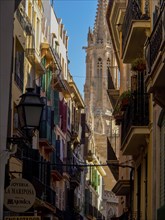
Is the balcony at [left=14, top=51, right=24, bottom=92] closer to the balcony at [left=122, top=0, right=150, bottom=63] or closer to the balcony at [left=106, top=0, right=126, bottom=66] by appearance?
the balcony at [left=106, top=0, right=126, bottom=66]

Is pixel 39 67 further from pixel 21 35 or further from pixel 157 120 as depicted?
pixel 157 120

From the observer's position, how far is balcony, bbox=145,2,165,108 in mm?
14805

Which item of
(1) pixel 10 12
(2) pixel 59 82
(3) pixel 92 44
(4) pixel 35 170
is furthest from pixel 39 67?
(3) pixel 92 44

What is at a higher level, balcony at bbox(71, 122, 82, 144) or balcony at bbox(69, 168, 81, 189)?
balcony at bbox(71, 122, 82, 144)

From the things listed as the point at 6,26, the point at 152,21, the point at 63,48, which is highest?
the point at 63,48

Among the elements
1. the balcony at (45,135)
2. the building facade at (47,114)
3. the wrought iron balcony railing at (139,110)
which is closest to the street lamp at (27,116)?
the wrought iron balcony railing at (139,110)

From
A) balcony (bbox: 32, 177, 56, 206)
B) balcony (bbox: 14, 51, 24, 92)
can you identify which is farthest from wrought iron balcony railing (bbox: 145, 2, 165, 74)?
balcony (bbox: 32, 177, 56, 206)

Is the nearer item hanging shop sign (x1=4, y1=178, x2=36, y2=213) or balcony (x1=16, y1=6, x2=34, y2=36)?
hanging shop sign (x1=4, y1=178, x2=36, y2=213)

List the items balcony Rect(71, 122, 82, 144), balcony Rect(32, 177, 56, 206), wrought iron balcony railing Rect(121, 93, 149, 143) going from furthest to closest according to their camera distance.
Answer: balcony Rect(71, 122, 82, 144) < balcony Rect(32, 177, 56, 206) < wrought iron balcony railing Rect(121, 93, 149, 143)

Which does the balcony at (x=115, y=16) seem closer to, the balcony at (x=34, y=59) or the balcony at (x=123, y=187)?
the balcony at (x=34, y=59)

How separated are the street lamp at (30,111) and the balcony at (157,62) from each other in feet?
7.36

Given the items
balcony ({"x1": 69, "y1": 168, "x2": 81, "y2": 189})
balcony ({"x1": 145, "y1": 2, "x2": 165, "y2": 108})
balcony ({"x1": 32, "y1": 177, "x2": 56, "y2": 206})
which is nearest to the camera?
balcony ({"x1": 145, "y1": 2, "x2": 165, "y2": 108})

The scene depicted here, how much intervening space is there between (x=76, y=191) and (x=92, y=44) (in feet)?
315

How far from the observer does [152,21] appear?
19.8 metres
